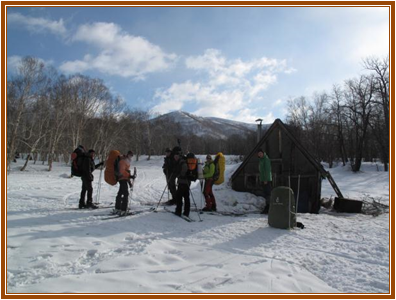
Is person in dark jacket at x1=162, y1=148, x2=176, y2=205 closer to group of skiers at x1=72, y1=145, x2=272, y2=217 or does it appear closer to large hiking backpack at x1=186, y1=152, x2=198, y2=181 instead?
group of skiers at x1=72, y1=145, x2=272, y2=217

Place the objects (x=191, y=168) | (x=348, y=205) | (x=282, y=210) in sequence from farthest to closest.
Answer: (x=348, y=205), (x=191, y=168), (x=282, y=210)

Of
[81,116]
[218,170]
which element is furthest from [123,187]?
[81,116]

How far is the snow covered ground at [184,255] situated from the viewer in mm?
3891

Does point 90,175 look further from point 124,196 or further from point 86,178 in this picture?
point 124,196

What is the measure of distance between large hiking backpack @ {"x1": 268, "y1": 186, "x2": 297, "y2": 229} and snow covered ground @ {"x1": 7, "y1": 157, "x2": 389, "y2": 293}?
29 cm

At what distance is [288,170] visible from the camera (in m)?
13.0

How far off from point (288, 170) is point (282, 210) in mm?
5995

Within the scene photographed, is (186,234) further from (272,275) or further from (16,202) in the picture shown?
(16,202)

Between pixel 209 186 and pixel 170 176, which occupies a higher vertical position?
pixel 170 176

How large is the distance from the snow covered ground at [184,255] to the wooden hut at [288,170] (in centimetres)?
401

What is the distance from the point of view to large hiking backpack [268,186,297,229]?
24.0ft

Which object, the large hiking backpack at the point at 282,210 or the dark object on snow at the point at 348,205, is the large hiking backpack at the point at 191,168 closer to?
the large hiking backpack at the point at 282,210

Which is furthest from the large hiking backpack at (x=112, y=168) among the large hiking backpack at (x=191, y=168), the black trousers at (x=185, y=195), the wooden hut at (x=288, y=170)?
the wooden hut at (x=288, y=170)

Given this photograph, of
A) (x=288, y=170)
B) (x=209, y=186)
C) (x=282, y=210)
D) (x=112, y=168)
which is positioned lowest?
(x=282, y=210)
